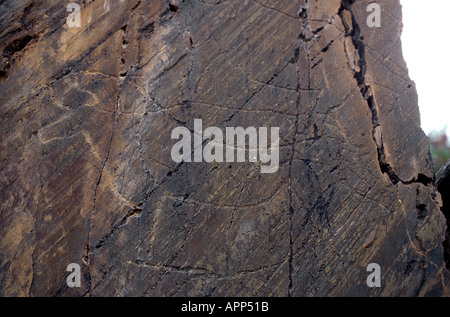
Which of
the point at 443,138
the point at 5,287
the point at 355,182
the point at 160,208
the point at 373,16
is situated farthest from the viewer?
the point at 443,138

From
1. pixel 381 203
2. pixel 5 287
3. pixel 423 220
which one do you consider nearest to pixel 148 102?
pixel 5 287

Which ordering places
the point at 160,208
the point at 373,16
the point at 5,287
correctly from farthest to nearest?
the point at 373,16
the point at 160,208
the point at 5,287

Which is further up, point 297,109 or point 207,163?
point 297,109

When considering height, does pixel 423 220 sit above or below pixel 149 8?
below

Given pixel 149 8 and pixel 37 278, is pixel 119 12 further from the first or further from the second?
pixel 37 278

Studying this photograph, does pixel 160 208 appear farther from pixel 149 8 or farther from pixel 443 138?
pixel 443 138

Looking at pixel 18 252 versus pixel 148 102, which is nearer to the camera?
pixel 18 252

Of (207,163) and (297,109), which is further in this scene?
(297,109)

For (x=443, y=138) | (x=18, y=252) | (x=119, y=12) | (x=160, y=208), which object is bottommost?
(x=18, y=252)
